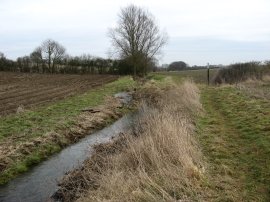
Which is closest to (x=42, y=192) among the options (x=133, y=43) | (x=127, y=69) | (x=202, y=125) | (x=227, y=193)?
(x=227, y=193)

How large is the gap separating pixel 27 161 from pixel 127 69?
175 feet

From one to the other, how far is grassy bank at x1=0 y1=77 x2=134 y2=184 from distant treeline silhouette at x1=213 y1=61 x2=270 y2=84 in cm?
1893

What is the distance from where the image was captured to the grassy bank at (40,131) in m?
11.7

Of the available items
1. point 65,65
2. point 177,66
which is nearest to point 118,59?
point 65,65

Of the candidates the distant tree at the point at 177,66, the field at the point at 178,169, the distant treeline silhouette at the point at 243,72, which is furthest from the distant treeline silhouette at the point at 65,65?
the field at the point at 178,169

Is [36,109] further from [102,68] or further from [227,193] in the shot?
[102,68]

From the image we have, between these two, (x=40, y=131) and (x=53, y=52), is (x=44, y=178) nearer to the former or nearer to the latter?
(x=40, y=131)

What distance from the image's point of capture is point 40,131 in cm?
1474

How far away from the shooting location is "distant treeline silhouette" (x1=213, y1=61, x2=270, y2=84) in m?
37.3

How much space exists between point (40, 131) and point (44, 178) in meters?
4.52

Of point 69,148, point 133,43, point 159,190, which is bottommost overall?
point 69,148

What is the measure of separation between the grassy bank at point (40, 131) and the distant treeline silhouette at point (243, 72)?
62.1ft

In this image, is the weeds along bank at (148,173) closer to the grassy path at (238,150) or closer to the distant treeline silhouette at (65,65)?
the grassy path at (238,150)

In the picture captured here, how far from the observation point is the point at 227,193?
7152mm
